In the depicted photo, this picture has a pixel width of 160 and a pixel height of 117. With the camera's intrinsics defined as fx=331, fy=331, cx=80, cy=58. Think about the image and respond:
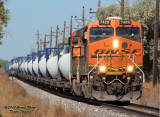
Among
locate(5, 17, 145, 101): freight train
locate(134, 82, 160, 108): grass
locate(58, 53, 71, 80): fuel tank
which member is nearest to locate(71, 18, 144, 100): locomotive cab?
locate(5, 17, 145, 101): freight train

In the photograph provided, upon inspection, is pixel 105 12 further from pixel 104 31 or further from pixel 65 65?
pixel 104 31

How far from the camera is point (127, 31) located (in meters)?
15.6

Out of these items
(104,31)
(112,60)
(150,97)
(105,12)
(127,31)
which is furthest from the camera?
(105,12)

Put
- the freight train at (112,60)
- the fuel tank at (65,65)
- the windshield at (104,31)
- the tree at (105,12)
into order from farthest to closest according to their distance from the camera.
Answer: the tree at (105,12) → the fuel tank at (65,65) → the windshield at (104,31) → the freight train at (112,60)

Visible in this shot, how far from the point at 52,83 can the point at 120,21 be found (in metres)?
10.8

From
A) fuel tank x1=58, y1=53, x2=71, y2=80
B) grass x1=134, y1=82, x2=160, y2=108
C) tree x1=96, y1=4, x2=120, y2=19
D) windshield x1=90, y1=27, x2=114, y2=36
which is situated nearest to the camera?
windshield x1=90, y1=27, x2=114, y2=36

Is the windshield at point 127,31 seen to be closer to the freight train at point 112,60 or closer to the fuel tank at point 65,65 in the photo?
the freight train at point 112,60

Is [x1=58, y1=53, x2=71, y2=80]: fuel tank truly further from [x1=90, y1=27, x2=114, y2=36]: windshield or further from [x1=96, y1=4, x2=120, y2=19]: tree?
[x1=96, y1=4, x2=120, y2=19]: tree

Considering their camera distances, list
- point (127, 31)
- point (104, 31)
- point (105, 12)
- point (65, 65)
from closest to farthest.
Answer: point (104, 31)
point (127, 31)
point (65, 65)
point (105, 12)

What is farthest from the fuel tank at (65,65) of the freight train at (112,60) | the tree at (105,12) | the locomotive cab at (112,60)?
the tree at (105,12)

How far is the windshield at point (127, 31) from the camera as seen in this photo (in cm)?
1552

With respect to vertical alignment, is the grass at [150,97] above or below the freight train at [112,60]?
below

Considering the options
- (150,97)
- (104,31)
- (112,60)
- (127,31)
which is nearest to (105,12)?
(150,97)

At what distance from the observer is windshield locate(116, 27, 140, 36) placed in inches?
611
